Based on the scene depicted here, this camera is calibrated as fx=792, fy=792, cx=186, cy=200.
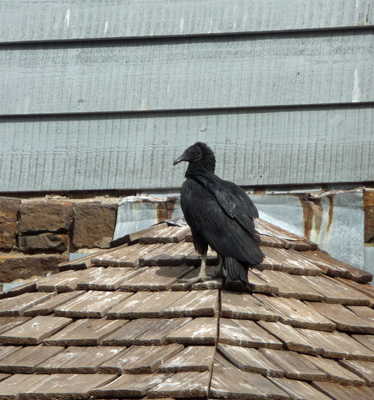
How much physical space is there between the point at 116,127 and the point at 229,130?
0.76m

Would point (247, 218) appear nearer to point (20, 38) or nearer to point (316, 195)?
point (316, 195)

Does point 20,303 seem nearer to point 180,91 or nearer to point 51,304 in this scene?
point 51,304

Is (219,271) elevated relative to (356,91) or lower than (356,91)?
lower

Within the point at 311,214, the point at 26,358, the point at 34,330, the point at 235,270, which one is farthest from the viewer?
the point at 311,214

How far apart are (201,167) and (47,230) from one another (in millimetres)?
1376

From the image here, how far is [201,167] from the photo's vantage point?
14.4 feet

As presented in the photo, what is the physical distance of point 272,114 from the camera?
5.17 meters

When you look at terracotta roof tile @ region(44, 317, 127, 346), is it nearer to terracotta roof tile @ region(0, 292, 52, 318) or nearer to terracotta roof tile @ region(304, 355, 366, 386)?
terracotta roof tile @ region(0, 292, 52, 318)

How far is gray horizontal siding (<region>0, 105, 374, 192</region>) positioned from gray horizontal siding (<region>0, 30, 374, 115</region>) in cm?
9

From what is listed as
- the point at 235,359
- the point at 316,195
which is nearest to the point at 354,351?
the point at 235,359

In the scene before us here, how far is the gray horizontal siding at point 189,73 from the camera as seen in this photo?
515 cm

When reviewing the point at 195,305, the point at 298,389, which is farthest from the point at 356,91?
the point at 298,389

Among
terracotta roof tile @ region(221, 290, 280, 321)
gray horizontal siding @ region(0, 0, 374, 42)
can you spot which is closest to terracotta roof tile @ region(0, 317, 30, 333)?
terracotta roof tile @ region(221, 290, 280, 321)

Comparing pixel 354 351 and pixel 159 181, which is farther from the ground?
pixel 159 181
